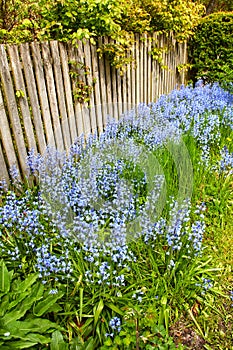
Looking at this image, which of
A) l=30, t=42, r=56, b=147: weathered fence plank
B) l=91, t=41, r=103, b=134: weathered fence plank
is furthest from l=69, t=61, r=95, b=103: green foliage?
l=30, t=42, r=56, b=147: weathered fence plank

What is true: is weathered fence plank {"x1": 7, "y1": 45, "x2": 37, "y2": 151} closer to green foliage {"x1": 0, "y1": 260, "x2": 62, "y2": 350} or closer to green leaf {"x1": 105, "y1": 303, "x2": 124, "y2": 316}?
green foliage {"x1": 0, "y1": 260, "x2": 62, "y2": 350}

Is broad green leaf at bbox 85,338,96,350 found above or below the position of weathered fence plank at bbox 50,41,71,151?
below

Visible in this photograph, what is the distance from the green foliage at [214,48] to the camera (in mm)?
7059

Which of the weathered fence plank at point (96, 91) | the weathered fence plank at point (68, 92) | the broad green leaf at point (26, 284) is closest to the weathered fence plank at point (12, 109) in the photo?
the weathered fence plank at point (68, 92)

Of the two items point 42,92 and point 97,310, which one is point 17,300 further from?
point 42,92

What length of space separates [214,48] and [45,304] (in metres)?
7.16

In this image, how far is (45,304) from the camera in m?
2.11

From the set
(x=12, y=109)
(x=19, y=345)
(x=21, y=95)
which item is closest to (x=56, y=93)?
(x=21, y=95)

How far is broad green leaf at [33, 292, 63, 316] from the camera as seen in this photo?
206cm

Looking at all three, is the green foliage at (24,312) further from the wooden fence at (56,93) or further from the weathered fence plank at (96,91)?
Answer: the weathered fence plank at (96,91)

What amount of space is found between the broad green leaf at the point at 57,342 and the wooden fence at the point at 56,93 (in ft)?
6.11

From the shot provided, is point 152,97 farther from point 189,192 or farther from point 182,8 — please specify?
point 189,192

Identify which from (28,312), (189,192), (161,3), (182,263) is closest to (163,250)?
(182,263)

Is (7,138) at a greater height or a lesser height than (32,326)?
greater
